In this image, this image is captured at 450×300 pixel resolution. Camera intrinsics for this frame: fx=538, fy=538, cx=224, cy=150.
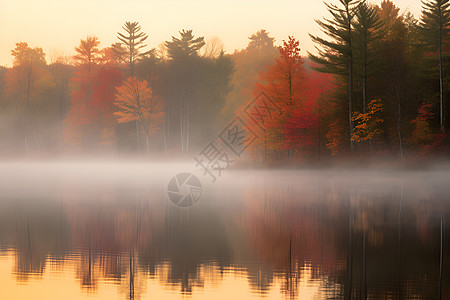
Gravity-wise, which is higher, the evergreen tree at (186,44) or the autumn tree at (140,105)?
the evergreen tree at (186,44)

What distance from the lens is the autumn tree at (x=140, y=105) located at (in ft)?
224

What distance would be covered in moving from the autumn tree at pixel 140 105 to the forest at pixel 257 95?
0.16 meters

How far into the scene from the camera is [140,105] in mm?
68562

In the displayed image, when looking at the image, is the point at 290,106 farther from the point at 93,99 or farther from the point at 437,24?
the point at 93,99

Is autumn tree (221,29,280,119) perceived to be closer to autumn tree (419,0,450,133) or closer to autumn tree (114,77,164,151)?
autumn tree (114,77,164,151)

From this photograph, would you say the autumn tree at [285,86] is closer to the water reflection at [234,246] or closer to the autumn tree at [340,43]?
the autumn tree at [340,43]

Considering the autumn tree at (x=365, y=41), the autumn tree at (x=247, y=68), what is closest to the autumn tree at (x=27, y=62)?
the autumn tree at (x=247, y=68)

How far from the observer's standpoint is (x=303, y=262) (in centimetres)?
1221

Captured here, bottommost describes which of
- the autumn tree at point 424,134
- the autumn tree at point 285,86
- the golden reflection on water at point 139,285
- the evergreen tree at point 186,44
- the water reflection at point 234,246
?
the golden reflection on water at point 139,285

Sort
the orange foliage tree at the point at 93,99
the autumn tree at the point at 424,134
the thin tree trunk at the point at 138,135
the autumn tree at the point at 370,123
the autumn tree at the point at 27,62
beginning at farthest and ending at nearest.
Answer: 1. the autumn tree at the point at 27,62
2. the orange foliage tree at the point at 93,99
3. the thin tree trunk at the point at 138,135
4. the autumn tree at the point at 370,123
5. the autumn tree at the point at 424,134

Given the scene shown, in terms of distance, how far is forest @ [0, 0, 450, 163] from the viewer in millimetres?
46906

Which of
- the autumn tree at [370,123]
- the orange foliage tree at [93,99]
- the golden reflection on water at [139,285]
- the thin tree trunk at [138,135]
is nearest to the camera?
the golden reflection on water at [139,285]

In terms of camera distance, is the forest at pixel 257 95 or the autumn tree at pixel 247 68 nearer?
the forest at pixel 257 95

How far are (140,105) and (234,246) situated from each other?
5611 centimetres
